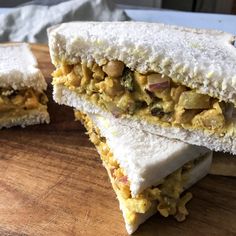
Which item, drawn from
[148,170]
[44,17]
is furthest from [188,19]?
[148,170]

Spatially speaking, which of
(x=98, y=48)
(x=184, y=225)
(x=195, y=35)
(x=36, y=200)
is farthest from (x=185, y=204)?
(x=195, y=35)

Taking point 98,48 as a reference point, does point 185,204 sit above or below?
below

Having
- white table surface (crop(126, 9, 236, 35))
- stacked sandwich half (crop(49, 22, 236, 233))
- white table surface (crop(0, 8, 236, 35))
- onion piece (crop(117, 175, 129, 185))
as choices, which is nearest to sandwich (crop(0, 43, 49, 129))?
stacked sandwich half (crop(49, 22, 236, 233))

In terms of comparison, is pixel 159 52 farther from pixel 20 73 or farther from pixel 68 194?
pixel 20 73

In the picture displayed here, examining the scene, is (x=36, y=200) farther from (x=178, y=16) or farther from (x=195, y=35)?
(x=178, y=16)

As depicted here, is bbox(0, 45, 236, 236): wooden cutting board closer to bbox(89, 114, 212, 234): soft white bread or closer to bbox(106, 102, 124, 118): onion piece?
bbox(89, 114, 212, 234): soft white bread

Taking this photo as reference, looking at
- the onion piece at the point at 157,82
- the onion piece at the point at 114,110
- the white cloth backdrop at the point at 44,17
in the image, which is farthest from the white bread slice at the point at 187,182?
the white cloth backdrop at the point at 44,17
